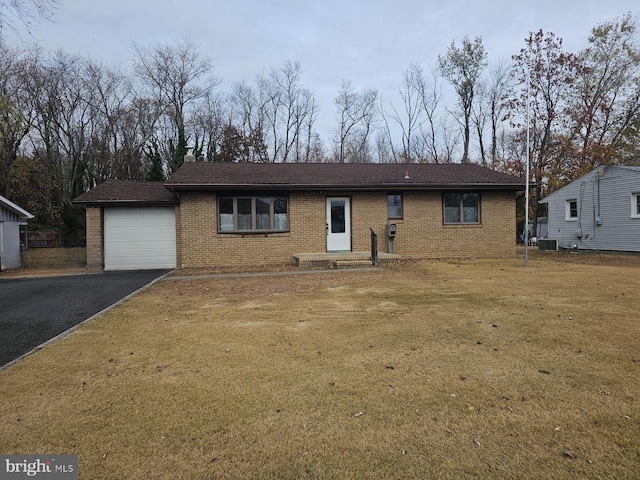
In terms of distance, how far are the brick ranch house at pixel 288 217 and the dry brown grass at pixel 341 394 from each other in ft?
24.1

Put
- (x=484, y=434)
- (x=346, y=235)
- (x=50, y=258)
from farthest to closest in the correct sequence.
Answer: (x=50, y=258), (x=346, y=235), (x=484, y=434)

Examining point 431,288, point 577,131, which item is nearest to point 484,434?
point 431,288

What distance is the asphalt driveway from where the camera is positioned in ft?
16.2

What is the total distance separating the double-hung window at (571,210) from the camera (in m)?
20.2

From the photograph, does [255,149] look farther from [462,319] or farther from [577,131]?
[462,319]

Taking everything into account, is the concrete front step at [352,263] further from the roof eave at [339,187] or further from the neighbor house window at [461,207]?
the neighbor house window at [461,207]

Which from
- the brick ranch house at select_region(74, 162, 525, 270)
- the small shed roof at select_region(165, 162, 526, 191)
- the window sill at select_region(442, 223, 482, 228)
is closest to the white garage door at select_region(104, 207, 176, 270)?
the brick ranch house at select_region(74, 162, 525, 270)

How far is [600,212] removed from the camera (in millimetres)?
18312

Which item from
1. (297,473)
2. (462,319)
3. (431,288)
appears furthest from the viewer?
(431,288)

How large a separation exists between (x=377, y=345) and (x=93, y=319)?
14.8 ft

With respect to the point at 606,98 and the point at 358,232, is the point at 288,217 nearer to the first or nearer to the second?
the point at 358,232

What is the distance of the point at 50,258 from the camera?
20.0m

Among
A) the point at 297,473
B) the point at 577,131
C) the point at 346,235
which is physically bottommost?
the point at 297,473

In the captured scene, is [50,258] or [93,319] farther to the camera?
[50,258]
